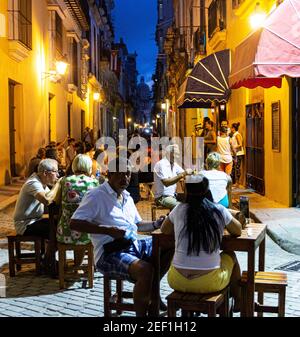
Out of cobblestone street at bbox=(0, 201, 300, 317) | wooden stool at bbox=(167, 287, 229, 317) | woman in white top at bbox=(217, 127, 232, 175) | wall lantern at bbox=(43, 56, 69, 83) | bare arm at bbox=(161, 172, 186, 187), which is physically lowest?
cobblestone street at bbox=(0, 201, 300, 317)

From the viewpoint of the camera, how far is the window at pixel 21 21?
14852 millimetres

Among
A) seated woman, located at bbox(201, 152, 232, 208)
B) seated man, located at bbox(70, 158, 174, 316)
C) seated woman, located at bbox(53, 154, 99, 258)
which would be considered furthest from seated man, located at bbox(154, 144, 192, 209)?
seated man, located at bbox(70, 158, 174, 316)

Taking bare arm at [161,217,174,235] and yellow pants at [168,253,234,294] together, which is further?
bare arm at [161,217,174,235]

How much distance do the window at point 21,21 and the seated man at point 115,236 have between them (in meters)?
11.0

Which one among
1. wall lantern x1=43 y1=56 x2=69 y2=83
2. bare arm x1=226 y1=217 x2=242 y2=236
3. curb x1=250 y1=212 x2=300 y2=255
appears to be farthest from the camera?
wall lantern x1=43 y1=56 x2=69 y2=83

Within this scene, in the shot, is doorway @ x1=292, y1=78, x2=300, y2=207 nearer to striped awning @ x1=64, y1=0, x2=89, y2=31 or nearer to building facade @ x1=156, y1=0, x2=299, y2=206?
building facade @ x1=156, y1=0, x2=299, y2=206

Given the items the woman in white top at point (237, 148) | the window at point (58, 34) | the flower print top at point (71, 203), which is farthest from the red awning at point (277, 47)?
the window at point (58, 34)

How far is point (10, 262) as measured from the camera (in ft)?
22.0

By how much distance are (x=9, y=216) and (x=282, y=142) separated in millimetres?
5571

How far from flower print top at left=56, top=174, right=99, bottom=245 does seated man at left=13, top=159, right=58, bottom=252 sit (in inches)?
15.3

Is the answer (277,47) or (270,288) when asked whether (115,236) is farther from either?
(277,47)

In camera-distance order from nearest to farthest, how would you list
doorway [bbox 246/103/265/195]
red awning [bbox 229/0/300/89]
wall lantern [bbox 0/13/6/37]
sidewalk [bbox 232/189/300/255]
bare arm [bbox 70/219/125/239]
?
1. bare arm [bbox 70/219/125/239]
2. sidewalk [bbox 232/189/300/255]
3. red awning [bbox 229/0/300/89]
4. doorway [bbox 246/103/265/195]
5. wall lantern [bbox 0/13/6/37]

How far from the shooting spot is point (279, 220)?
31.4ft

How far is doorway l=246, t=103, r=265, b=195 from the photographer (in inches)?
531
